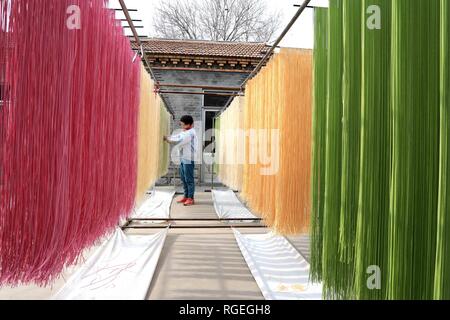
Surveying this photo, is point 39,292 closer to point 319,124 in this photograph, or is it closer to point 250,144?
point 319,124

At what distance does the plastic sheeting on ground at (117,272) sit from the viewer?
2.22 m

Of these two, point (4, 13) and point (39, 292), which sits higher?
point (4, 13)

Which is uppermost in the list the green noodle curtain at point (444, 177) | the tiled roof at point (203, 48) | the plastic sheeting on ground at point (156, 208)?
the tiled roof at point (203, 48)

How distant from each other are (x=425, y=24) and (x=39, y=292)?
241cm

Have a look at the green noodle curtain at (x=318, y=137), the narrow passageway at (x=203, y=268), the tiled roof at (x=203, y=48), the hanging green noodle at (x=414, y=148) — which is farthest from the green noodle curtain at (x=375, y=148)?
the tiled roof at (x=203, y=48)

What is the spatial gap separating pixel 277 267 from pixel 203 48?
944 cm

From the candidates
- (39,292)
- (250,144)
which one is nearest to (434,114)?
(39,292)

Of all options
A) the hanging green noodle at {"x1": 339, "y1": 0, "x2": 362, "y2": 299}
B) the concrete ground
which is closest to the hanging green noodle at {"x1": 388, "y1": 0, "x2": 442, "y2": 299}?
the hanging green noodle at {"x1": 339, "y1": 0, "x2": 362, "y2": 299}

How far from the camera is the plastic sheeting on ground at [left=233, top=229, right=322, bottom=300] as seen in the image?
2330mm

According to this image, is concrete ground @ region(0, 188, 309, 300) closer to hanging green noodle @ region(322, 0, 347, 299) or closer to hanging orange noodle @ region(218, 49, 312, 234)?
hanging orange noodle @ region(218, 49, 312, 234)

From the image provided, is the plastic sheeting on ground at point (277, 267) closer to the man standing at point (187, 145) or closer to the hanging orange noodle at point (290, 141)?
the hanging orange noodle at point (290, 141)

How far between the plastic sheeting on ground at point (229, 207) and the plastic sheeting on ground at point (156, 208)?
0.76m

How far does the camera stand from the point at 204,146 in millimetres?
10445

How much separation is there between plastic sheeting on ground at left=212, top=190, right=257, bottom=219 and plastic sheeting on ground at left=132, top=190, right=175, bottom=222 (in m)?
0.76
